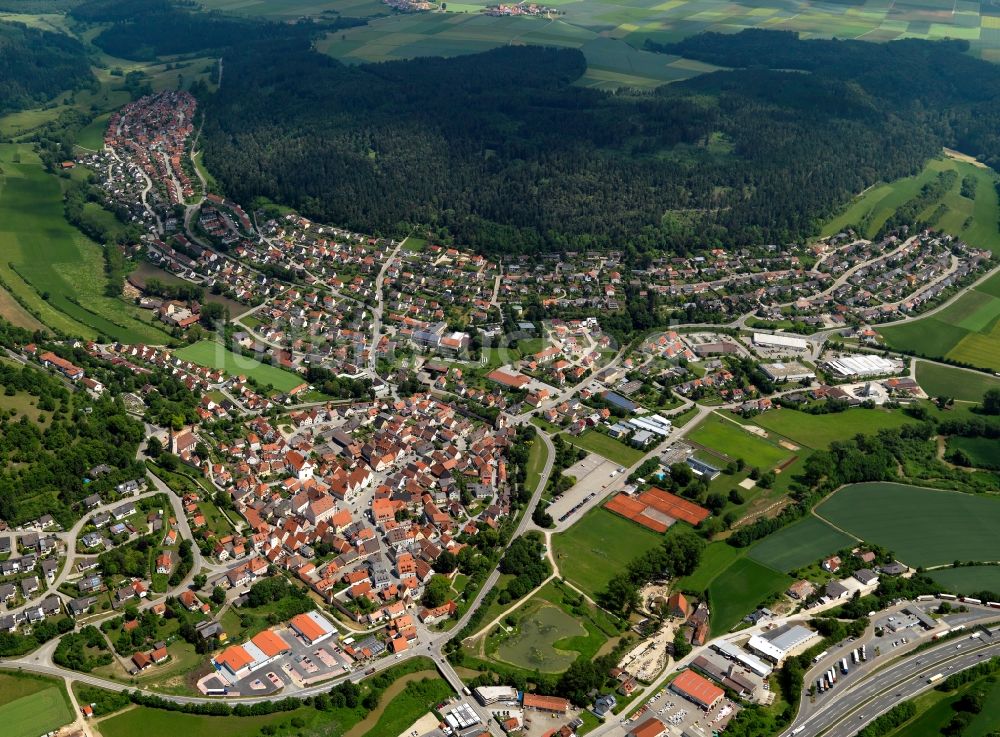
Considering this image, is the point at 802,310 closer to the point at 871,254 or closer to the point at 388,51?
the point at 871,254

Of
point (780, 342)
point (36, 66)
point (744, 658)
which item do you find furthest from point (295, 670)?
point (36, 66)

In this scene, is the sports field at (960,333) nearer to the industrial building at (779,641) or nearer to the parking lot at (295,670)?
the industrial building at (779,641)

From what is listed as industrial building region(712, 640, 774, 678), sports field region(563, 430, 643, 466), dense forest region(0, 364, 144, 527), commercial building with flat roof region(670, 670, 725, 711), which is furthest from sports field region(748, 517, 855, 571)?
dense forest region(0, 364, 144, 527)

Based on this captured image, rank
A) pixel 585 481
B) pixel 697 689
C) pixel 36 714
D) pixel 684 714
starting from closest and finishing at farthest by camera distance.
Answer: pixel 36 714 → pixel 684 714 → pixel 697 689 → pixel 585 481

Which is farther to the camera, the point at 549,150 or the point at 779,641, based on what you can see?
the point at 549,150

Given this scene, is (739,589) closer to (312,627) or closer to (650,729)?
(650,729)

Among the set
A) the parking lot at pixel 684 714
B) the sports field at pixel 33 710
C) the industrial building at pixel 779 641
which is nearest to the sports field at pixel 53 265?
the sports field at pixel 33 710
